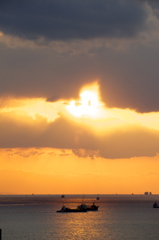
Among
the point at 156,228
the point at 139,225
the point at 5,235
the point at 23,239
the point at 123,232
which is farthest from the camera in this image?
the point at 139,225

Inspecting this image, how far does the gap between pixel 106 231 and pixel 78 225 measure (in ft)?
87.8

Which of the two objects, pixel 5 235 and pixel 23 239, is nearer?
pixel 23 239

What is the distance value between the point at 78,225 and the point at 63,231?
82.0 ft

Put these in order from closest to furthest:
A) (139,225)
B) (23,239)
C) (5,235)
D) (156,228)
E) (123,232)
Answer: (23,239) < (5,235) < (123,232) < (156,228) < (139,225)

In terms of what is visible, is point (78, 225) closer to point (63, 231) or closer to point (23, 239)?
point (63, 231)

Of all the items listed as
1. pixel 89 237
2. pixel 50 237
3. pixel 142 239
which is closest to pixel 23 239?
pixel 50 237

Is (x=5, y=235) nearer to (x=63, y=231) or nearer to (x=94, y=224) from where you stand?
(x=63, y=231)

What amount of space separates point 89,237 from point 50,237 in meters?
11.9

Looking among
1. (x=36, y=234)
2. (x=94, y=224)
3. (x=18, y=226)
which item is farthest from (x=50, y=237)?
(x=94, y=224)

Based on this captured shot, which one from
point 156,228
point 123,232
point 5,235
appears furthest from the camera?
point 156,228

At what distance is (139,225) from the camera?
190 meters

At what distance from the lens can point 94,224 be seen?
643ft

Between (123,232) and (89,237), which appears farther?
(123,232)

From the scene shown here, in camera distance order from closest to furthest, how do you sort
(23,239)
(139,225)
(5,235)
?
(23,239)
(5,235)
(139,225)
